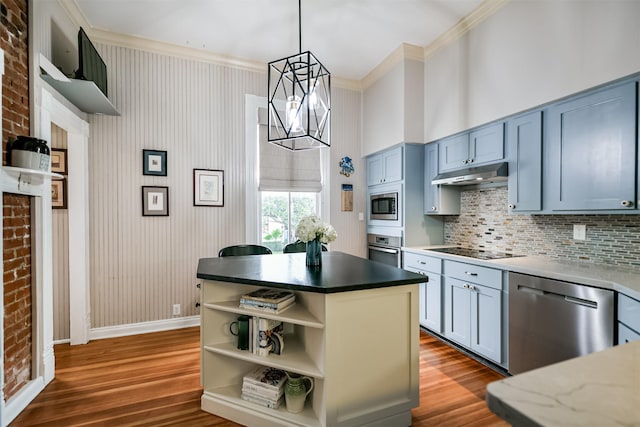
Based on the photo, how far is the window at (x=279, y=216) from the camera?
401cm

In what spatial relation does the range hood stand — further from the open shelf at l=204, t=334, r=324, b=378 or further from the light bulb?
the open shelf at l=204, t=334, r=324, b=378

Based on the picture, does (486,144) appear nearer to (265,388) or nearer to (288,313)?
(288,313)

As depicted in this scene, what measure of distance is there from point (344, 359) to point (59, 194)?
3.22 metres

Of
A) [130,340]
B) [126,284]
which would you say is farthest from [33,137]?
[130,340]

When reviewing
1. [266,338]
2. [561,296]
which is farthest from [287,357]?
[561,296]

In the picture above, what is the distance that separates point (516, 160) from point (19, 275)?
12.5ft

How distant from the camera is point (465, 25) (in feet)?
10.1

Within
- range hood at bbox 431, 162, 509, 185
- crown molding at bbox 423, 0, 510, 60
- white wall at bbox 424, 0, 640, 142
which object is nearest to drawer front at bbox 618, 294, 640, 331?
→ range hood at bbox 431, 162, 509, 185

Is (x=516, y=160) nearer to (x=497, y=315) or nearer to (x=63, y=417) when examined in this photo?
(x=497, y=315)

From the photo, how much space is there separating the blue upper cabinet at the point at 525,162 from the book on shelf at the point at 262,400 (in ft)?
7.71

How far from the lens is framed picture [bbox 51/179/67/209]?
310 centimetres

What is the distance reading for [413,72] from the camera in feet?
11.9

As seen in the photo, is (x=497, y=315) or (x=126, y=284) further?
(x=126, y=284)

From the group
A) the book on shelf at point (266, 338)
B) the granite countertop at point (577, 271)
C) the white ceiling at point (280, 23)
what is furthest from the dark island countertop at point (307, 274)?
the white ceiling at point (280, 23)
